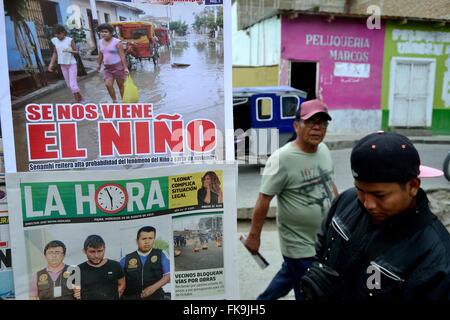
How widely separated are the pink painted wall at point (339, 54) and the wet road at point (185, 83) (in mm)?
8879

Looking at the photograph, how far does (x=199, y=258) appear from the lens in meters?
1.17

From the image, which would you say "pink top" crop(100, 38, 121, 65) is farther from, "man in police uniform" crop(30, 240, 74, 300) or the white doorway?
the white doorway

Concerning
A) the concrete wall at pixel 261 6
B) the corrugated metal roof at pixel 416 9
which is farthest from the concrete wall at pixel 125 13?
the concrete wall at pixel 261 6

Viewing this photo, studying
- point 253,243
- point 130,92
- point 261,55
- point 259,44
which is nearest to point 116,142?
point 130,92

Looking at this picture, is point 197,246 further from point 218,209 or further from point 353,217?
point 353,217

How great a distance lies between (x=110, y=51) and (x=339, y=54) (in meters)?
9.60

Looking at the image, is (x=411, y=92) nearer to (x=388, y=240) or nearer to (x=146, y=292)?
(x=388, y=240)

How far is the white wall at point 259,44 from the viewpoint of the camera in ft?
31.9

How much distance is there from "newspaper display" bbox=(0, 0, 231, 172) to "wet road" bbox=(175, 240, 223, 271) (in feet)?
0.92

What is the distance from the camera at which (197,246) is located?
3.82ft

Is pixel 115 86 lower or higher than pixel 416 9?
lower

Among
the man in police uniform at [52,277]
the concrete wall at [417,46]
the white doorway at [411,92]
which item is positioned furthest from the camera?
the white doorway at [411,92]

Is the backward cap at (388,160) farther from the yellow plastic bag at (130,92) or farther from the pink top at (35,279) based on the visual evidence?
the pink top at (35,279)
